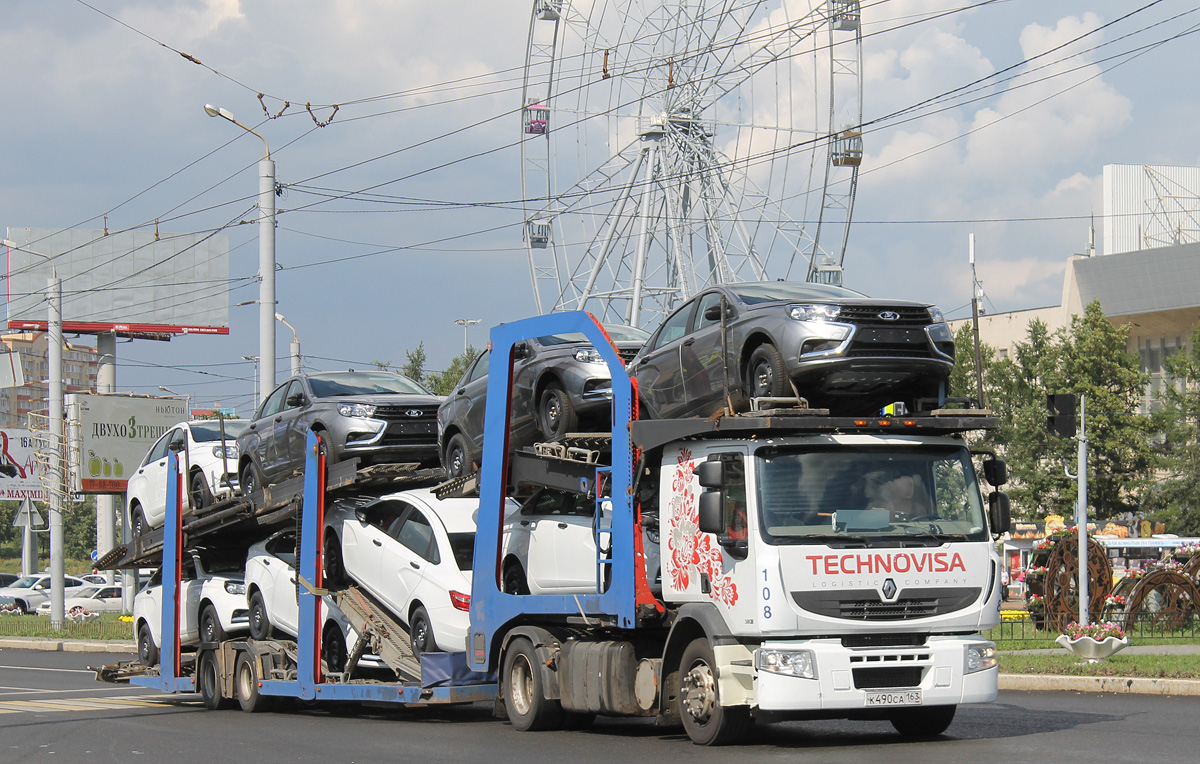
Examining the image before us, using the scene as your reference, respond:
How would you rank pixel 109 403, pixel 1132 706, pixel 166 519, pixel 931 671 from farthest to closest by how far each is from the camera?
pixel 109 403 → pixel 166 519 → pixel 1132 706 → pixel 931 671

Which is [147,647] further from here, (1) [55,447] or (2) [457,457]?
(1) [55,447]

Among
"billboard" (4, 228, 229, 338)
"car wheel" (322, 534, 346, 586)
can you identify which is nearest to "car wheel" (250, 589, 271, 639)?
"car wheel" (322, 534, 346, 586)

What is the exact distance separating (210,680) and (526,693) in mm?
5764

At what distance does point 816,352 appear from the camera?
33.1ft

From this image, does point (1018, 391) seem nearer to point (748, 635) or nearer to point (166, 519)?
point (166, 519)

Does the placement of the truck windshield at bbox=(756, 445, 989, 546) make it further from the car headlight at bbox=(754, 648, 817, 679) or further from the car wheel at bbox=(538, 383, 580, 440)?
the car wheel at bbox=(538, 383, 580, 440)

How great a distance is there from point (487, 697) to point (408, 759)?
2.05 meters

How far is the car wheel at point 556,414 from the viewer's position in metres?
12.3

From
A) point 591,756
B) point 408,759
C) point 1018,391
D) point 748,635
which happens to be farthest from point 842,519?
point 1018,391

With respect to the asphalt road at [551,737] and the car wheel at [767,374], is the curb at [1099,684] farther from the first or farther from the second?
the car wheel at [767,374]

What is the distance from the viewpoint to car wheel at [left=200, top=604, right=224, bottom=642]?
1622cm

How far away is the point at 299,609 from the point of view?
14.2m

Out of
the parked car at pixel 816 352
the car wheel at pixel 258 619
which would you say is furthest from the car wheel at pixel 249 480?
the parked car at pixel 816 352

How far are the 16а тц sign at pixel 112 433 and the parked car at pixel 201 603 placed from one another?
93.8 ft
